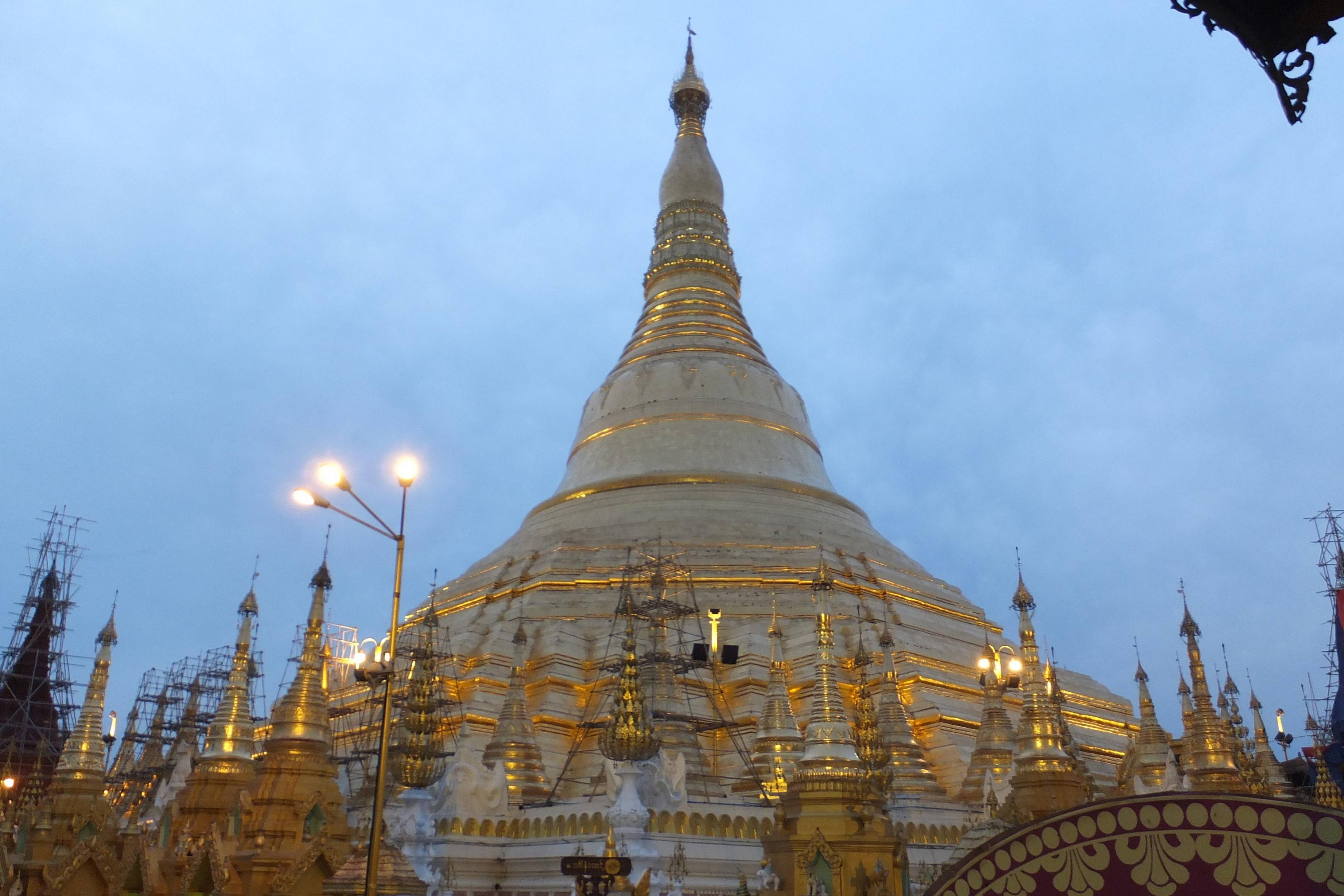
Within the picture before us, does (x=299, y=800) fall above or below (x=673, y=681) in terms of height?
below

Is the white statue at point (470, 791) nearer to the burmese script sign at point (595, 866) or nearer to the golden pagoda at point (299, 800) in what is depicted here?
the golden pagoda at point (299, 800)

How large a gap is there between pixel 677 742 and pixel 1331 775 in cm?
1921

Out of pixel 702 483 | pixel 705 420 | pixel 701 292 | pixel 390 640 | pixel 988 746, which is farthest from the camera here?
pixel 701 292

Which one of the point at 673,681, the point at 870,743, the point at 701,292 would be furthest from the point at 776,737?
the point at 701,292

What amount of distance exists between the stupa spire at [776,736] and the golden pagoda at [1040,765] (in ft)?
15.4

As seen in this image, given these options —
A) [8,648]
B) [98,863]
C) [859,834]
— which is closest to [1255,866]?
[859,834]

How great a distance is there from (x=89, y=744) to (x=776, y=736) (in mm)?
11410

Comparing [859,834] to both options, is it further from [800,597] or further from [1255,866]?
[800,597]

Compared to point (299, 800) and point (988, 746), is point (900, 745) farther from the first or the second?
point (299, 800)

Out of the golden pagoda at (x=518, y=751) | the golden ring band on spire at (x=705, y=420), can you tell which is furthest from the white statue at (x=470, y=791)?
the golden ring band on spire at (x=705, y=420)

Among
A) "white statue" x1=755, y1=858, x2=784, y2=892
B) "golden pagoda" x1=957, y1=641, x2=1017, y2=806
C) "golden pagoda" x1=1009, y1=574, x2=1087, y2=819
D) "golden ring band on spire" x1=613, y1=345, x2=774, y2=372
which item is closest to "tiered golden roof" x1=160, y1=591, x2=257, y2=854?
"white statue" x1=755, y1=858, x2=784, y2=892

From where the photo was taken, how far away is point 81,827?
45.3ft

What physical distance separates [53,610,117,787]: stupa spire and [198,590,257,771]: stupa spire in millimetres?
2076

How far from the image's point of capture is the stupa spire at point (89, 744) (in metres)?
15.1
